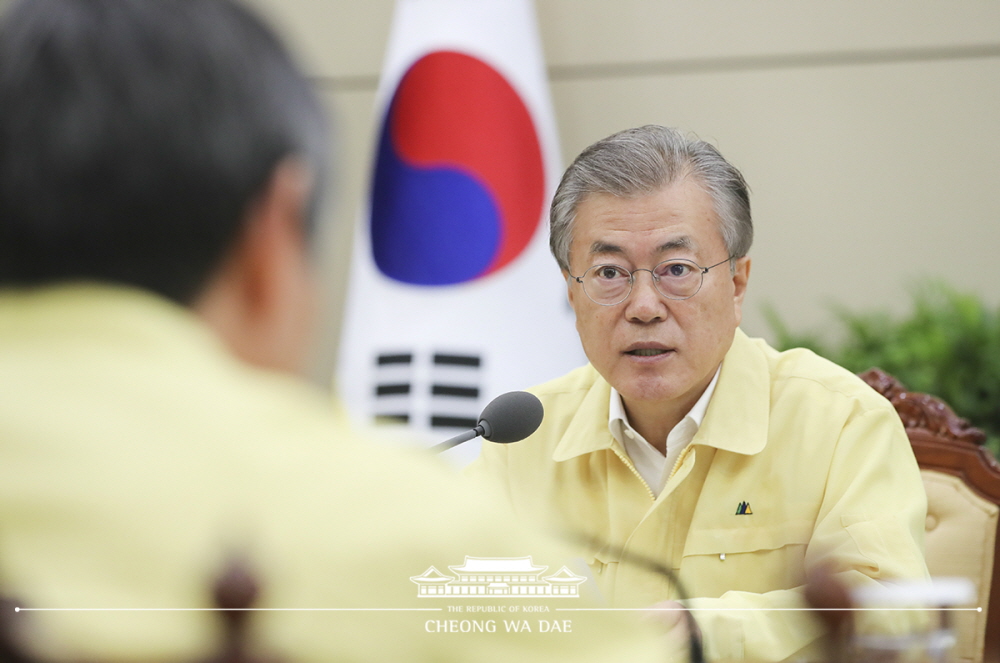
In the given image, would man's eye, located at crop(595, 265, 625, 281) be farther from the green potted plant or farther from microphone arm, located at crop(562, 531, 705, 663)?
the green potted plant

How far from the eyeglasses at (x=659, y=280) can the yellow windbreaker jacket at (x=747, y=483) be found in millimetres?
142

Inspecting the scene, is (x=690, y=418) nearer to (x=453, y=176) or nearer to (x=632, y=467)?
(x=632, y=467)

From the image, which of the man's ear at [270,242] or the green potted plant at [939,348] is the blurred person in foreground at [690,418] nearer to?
the green potted plant at [939,348]

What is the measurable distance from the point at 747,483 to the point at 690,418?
0.13 meters

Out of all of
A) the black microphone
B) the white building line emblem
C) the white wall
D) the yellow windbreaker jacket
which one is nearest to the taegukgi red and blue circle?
the white wall

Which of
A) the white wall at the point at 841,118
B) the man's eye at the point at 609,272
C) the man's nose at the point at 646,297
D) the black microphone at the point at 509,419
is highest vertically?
the white wall at the point at 841,118

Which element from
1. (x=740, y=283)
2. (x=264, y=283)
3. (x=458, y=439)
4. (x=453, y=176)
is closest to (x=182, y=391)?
(x=264, y=283)

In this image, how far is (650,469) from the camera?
152cm

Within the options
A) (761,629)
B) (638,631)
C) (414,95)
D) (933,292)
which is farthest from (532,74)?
(638,631)

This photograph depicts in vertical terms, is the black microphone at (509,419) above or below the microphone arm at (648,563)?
above

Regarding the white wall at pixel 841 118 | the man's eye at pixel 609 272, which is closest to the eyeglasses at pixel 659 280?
the man's eye at pixel 609 272

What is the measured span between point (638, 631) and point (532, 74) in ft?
6.55

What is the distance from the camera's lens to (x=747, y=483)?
4.76 feet

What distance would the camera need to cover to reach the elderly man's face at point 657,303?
4.79ft
